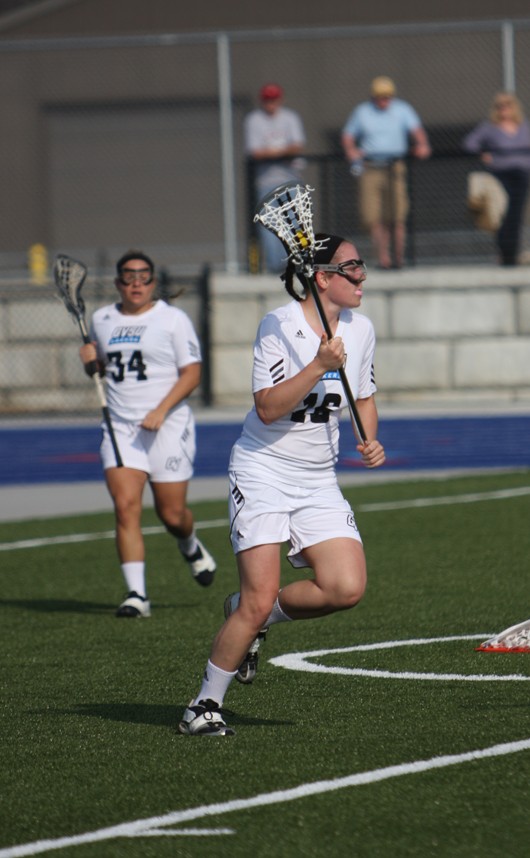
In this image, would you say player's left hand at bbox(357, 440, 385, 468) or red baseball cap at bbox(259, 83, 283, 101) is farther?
red baseball cap at bbox(259, 83, 283, 101)

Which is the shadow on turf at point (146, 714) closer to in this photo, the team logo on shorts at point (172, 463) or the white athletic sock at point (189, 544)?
the team logo on shorts at point (172, 463)

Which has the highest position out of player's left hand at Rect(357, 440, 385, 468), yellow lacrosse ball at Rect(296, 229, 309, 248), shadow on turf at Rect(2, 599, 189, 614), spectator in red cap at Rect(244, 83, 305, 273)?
spectator in red cap at Rect(244, 83, 305, 273)

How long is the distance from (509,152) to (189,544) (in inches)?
371

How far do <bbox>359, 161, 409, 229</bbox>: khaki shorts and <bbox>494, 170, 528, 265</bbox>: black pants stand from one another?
1098 millimetres

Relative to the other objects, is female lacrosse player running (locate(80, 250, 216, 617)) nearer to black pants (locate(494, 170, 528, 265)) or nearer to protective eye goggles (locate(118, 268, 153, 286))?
protective eye goggles (locate(118, 268, 153, 286))

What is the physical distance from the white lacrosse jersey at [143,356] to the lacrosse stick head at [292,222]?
3.71 metres

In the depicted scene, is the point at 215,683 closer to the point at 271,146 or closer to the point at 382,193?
the point at 382,193

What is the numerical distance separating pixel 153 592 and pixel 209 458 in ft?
21.8

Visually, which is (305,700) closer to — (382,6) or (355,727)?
(355,727)

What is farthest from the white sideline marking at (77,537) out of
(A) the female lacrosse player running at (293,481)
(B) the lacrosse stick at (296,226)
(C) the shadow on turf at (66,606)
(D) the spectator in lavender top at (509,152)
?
(B) the lacrosse stick at (296,226)

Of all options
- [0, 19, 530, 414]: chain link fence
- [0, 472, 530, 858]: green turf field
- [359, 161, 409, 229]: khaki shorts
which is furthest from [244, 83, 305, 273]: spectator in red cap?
[0, 472, 530, 858]: green turf field

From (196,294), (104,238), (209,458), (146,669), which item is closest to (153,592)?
(146,669)

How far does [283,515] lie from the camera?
251 inches

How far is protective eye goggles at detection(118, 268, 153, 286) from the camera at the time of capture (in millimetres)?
9891
